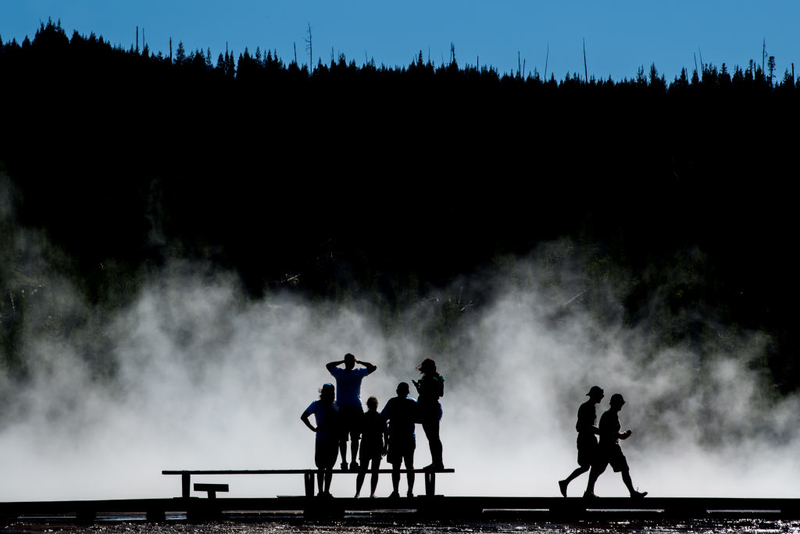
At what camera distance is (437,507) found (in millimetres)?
14117

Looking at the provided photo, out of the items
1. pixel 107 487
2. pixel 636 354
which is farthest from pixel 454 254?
pixel 107 487

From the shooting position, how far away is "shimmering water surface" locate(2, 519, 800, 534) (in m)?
12.1

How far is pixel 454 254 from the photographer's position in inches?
3194

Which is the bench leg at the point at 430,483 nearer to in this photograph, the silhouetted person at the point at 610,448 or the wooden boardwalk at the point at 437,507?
the wooden boardwalk at the point at 437,507

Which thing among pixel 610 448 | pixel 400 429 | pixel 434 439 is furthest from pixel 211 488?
pixel 610 448

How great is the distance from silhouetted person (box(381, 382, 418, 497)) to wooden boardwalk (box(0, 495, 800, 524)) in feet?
2.28

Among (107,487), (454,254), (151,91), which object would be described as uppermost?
(151,91)

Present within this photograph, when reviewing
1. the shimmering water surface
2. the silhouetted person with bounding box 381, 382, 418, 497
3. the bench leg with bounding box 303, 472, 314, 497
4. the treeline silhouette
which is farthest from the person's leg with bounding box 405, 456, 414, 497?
the treeline silhouette

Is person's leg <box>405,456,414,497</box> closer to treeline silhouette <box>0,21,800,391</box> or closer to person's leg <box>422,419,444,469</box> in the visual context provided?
person's leg <box>422,419,444,469</box>

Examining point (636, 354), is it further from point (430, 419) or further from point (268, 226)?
point (430, 419)

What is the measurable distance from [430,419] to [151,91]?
83103mm

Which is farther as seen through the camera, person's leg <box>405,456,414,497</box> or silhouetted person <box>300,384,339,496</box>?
silhouetted person <box>300,384,339,496</box>

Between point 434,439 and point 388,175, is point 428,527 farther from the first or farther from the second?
point 388,175

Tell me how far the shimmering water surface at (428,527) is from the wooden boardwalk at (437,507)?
0.91 ft
